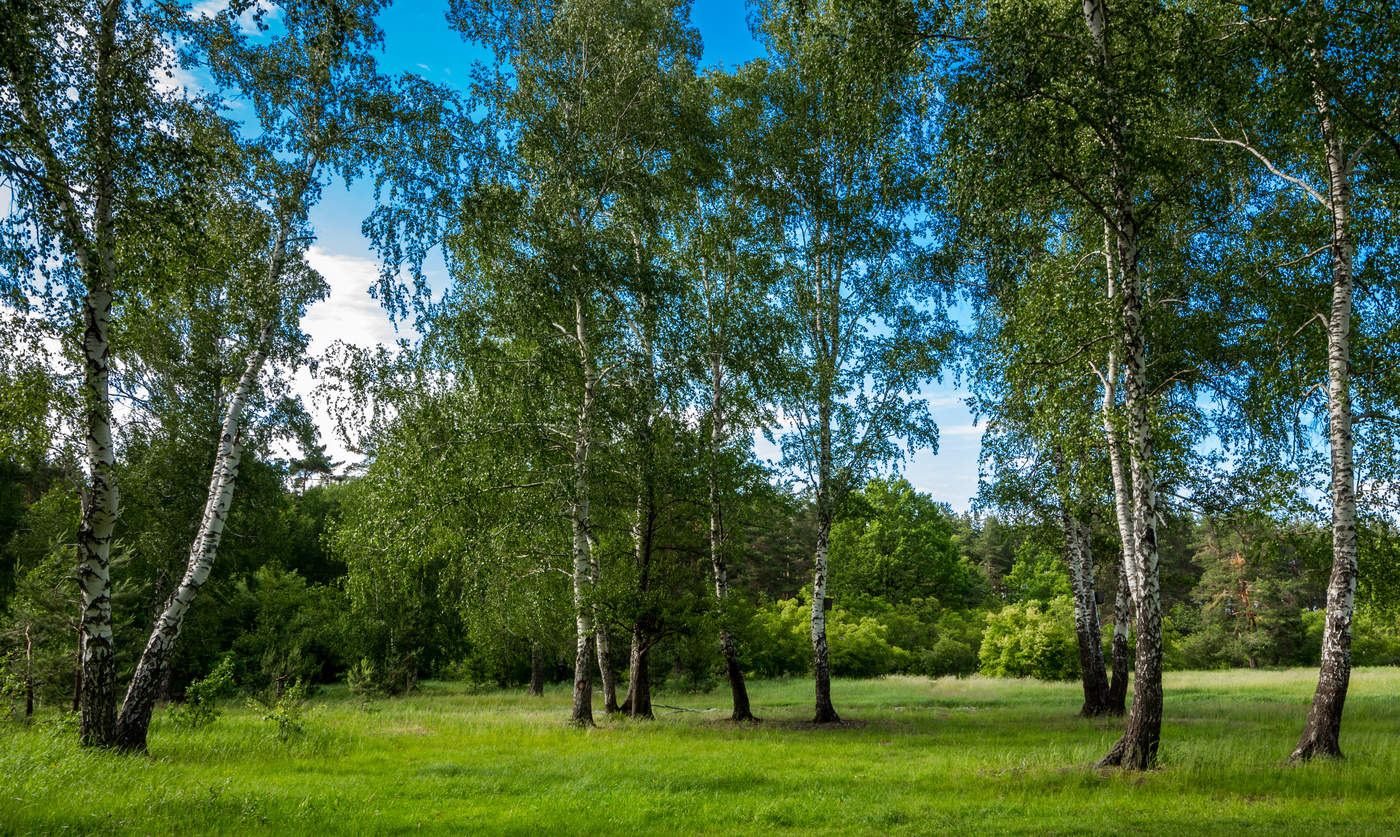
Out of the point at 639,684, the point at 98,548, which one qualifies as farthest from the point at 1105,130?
the point at 98,548

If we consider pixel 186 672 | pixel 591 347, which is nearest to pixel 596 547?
pixel 591 347

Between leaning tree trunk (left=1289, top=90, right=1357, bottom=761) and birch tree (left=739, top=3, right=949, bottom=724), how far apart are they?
25.2ft

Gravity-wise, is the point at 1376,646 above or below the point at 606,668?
below

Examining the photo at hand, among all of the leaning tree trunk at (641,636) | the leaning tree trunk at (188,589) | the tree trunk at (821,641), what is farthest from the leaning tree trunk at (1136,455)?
the leaning tree trunk at (188,589)

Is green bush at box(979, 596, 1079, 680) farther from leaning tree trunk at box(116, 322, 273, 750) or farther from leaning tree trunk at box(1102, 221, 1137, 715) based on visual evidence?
leaning tree trunk at box(116, 322, 273, 750)

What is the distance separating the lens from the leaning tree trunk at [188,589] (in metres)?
9.89

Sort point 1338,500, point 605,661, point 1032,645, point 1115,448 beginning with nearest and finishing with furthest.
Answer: point 1338,500 → point 1115,448 → point 605,661 → point 1032,645

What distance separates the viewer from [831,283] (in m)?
17.9

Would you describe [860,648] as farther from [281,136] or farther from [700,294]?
[281,136]

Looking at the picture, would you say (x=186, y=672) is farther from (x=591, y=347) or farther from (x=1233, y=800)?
(x=1233, y=800)

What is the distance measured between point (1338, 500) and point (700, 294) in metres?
12.4

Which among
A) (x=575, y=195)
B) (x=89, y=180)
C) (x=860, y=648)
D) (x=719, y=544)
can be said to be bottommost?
(x=860, y=648)

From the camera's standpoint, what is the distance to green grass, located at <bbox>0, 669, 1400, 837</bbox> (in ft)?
22.0

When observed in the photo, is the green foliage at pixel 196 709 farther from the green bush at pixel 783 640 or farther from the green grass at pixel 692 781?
the green bush at pixel 783 640
